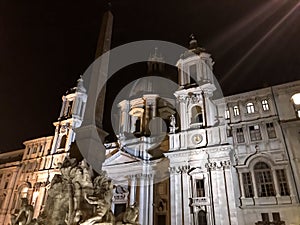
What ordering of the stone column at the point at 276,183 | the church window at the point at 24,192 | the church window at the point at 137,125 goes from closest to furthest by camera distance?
the stone column at the point at 276,183 → the church window at the point at 24,192 → the church window at the point at 137,125

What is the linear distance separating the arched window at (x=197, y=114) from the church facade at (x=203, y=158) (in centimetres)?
12

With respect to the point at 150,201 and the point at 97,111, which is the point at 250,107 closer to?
the point at 150,201

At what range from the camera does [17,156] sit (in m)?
42.2

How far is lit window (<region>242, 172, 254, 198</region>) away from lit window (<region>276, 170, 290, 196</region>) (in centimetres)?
231

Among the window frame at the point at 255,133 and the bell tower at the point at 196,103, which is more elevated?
the bell tower at the point at 196,103

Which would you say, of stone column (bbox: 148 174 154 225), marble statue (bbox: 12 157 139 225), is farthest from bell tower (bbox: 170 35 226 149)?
marble statue (bbox: 12 157 139 225)

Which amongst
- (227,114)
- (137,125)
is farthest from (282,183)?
(137,125)

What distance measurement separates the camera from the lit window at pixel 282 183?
68.3 feet

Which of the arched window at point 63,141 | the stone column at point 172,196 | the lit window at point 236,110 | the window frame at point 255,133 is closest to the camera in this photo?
the stone column at point 172,196

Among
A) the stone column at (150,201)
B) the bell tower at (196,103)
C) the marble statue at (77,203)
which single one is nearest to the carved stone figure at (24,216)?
the marble statue at (77,203)

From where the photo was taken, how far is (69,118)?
121 ft

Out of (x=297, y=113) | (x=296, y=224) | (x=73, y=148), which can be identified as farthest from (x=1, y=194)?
(x=297, y=113)

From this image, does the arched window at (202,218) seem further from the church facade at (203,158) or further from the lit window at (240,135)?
the lit window at (240,135)

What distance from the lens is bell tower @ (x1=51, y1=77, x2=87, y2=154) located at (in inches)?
1405
